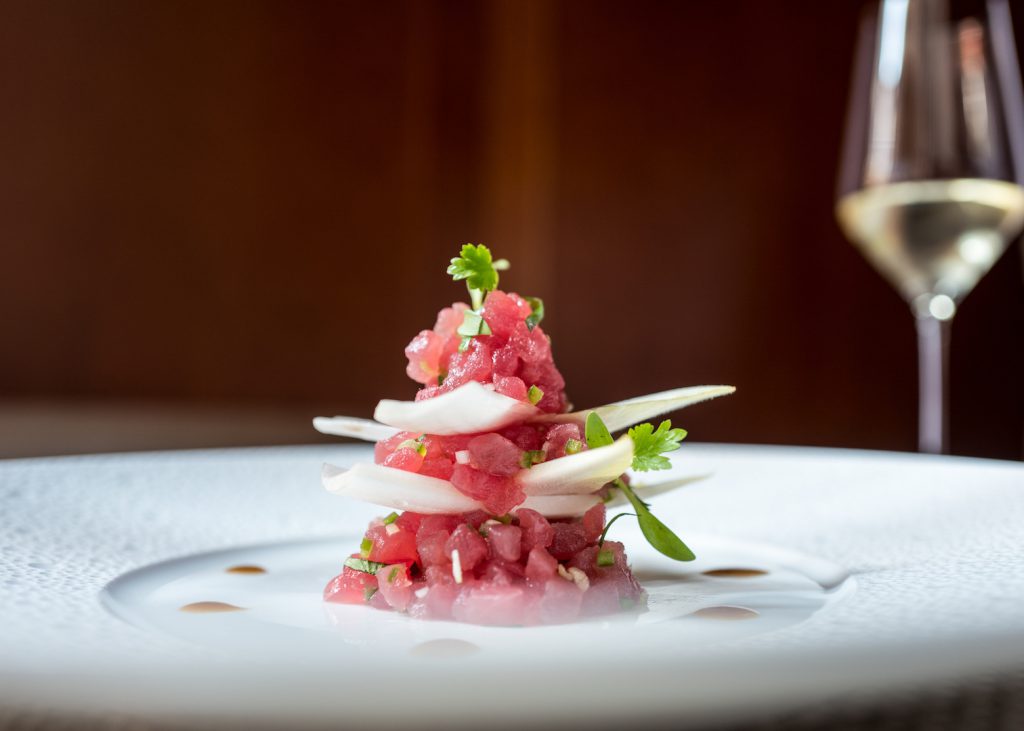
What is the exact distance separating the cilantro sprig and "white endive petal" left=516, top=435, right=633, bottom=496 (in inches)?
0.8

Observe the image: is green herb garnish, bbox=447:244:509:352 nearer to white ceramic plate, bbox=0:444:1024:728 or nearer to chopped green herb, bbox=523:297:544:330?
chopped green herb, bbox=523:297:544:330

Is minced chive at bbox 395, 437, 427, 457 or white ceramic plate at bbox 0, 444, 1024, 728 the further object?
minced chive at bbox 395, 437, 427, 457

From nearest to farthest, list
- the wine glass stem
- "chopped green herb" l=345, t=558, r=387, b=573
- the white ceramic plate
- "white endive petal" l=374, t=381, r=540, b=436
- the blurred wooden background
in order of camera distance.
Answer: the white ceramic plate
"white endive petal" l=374, t=381, r=540, b=436
"chopped green herb" l=345, t=558, r=387, b=573
the wine glass stem
the blurred wooden background

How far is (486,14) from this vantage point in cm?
585

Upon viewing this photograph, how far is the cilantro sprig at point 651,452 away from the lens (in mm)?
967

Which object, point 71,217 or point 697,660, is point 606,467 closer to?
point 697,660

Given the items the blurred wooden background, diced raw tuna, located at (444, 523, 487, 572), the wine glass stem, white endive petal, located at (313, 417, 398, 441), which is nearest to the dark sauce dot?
diced raw tuna, located at (444, 523, 487, 572)

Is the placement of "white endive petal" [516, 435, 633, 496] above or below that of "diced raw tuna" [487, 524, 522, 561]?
above

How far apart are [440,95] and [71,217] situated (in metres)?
2.41

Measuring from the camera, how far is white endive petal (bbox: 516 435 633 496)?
2.96ft

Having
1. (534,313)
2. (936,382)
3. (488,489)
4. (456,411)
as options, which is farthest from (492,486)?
(936,382)

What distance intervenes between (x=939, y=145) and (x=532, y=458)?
1.56 metres

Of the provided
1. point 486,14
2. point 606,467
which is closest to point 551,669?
point 606,467

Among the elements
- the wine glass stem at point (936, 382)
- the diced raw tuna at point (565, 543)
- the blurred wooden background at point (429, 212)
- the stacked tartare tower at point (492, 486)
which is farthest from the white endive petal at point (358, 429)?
the blurred wooden background at point (429, 212)
